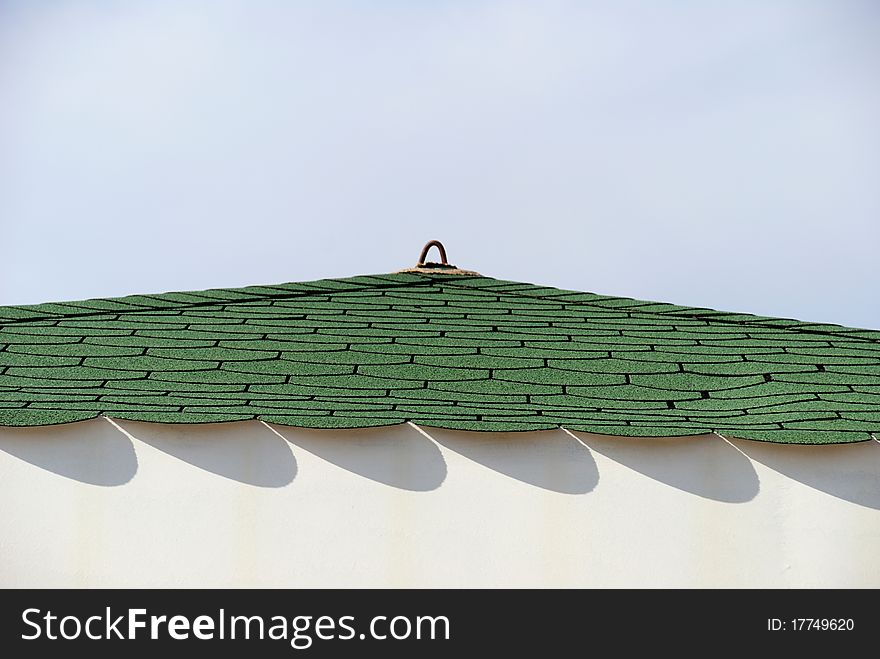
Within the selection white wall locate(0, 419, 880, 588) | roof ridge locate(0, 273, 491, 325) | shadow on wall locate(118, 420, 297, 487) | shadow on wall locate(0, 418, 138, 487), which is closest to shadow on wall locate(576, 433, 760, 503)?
white wall locate(0, 419, 880, 588)

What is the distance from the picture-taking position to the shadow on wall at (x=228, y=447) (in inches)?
140

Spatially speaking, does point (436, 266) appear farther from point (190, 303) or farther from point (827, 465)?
point (827, 465)

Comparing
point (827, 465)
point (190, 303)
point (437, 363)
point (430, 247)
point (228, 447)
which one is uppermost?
point (430, 247)

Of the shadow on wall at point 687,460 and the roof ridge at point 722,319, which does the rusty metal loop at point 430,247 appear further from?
the shadow on wall at point 687,460

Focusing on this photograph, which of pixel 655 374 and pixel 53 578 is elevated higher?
pixel 655 374

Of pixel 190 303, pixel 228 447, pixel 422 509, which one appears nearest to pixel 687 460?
pixel 422 509

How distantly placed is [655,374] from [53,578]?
2.63 meters

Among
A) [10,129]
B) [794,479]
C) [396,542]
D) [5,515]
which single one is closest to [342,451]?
[396,542]

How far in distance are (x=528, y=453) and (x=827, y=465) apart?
1035mm

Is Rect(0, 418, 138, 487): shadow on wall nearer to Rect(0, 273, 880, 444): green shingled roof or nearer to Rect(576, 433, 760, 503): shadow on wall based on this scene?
Rect(0, 273, 880, 444): green shingled roof

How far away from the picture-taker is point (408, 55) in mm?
17625

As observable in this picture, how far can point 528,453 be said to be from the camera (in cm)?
359
